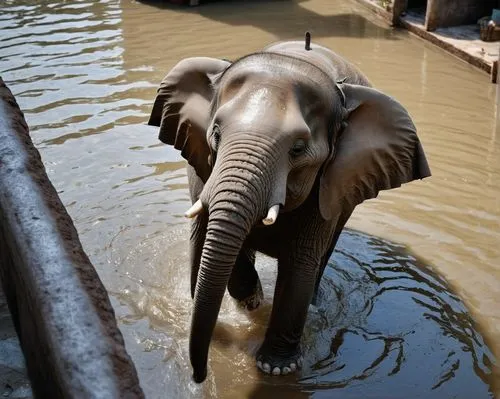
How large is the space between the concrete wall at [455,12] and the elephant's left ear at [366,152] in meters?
7.45

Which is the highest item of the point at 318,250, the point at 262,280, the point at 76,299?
the point at 76,299

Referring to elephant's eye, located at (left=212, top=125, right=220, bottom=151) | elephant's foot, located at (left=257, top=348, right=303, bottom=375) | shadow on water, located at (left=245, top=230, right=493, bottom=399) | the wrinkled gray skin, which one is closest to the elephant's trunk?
the wrinkled gray skin

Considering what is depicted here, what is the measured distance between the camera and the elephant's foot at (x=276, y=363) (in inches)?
190

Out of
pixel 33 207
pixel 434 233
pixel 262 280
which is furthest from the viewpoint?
pixel 434 233

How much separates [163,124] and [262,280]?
1.56 meters

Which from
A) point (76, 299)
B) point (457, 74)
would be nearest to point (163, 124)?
point (76, 299)

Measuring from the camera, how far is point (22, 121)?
3.73m

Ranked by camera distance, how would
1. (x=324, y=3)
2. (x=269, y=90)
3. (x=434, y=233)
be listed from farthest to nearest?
(x=324, y=3) → (x=434, y=233) → (x=269, y=90)

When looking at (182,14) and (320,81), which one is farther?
(182,14)

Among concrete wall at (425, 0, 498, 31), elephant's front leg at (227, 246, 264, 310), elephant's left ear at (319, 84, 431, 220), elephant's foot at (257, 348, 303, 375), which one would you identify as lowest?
elephant's foot at (257, 348, 303, 375)

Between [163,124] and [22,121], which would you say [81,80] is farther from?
[22,121]

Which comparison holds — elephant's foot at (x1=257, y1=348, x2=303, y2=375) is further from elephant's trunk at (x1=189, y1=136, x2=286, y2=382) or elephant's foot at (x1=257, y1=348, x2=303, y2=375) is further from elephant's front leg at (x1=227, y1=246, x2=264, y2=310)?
elephant's trunk at (x1=189, y1=136, x2=286, y2=382)

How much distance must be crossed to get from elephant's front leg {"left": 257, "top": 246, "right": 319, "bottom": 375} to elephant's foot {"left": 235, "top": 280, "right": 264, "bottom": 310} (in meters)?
0.54

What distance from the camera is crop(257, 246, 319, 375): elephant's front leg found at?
463 centimetres
